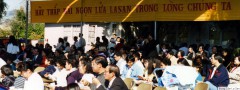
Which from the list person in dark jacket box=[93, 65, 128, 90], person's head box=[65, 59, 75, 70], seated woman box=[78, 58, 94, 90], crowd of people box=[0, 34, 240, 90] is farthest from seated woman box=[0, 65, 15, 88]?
person in dark jacket box=[93, 65, 128, 90]

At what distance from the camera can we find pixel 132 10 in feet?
61.4

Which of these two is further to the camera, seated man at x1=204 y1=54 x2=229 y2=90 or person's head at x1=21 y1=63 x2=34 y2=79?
seated man at x1=204 y1=54 x2=229 y2=90

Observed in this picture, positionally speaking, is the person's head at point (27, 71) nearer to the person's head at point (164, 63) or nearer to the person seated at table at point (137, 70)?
the person's head at point (164, 63)

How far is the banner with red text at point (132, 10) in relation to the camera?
16.4m

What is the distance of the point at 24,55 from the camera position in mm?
16109

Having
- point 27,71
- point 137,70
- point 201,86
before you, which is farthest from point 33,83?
point 137,70

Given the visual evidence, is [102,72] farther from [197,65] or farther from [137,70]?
[197,65]

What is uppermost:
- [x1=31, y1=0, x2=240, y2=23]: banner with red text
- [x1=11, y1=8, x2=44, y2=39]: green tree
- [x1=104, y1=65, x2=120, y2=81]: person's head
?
[x1=31, y1=0, x2=240, y2=23]: banner with red text

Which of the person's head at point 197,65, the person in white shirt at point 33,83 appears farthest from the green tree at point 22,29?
the person in white shirt at point 33,83

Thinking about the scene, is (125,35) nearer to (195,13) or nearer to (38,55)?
(195,13)

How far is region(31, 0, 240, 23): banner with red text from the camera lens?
1636cm

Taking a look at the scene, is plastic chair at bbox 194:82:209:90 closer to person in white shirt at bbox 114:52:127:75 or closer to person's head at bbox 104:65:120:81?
person's head at bbox 104:65:120:81

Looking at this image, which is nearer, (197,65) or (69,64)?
(69,64)

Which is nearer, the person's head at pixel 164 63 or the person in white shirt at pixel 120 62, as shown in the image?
the person's head at pixel 164 63
